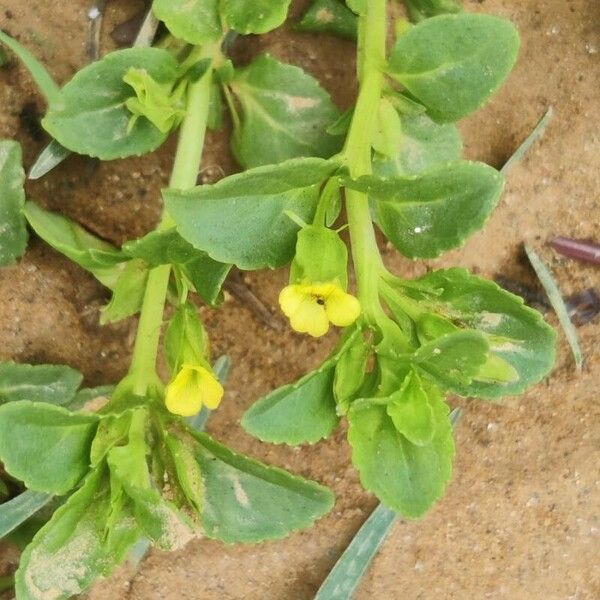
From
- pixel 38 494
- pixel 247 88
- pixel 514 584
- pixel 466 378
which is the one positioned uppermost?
pixel 247 88

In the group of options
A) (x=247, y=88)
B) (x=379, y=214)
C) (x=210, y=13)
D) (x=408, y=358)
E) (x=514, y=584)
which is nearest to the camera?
(x=408, y=358)

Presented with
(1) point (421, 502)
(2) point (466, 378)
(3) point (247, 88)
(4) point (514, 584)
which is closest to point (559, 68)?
(3) point (247, 88)

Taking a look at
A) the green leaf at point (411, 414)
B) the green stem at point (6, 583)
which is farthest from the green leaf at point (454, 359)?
the green stem at point (6, 583)

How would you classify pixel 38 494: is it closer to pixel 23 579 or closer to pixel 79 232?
pixel 23 579

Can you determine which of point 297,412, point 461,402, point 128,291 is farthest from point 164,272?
point 461,402

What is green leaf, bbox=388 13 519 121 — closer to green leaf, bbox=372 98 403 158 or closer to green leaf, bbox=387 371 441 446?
green leaf, bbox=372 98 403 158

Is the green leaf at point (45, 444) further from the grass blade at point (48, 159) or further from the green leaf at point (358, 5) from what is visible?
the green leaf at point (358, 5)
